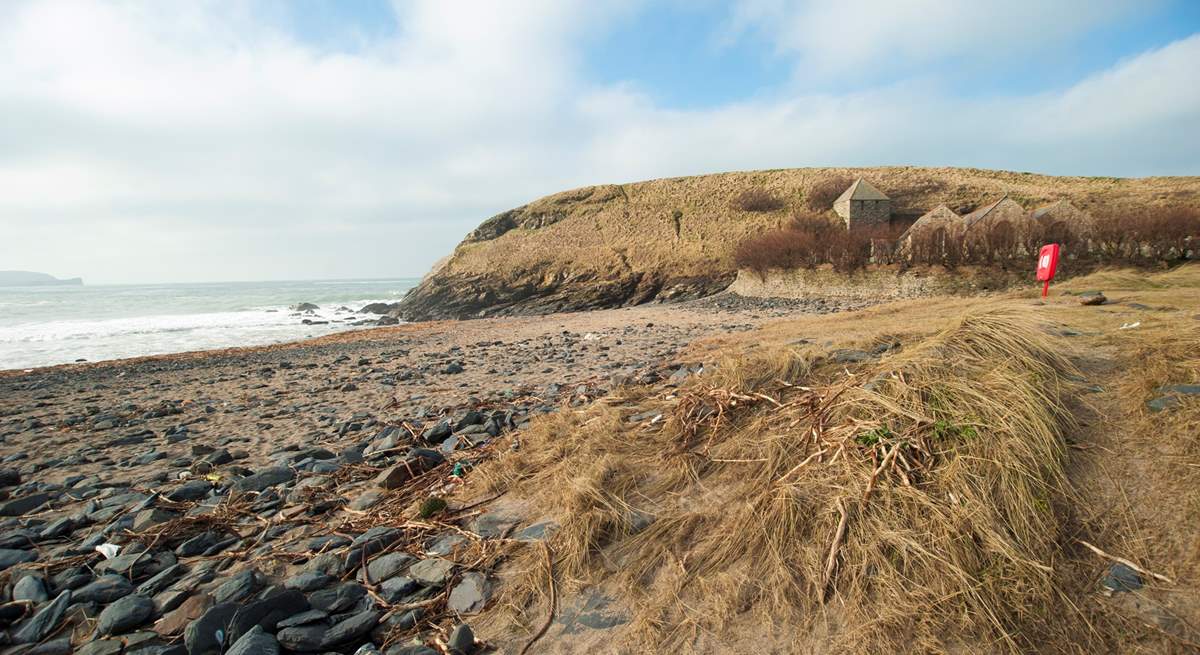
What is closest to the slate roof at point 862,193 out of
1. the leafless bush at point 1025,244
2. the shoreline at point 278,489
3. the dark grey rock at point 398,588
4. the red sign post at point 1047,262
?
the leafless bush at point 1025,244

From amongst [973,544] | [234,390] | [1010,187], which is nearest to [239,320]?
[234,390]

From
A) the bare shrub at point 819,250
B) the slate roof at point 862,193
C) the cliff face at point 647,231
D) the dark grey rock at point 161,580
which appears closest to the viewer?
the dark grey rock at point 161,580

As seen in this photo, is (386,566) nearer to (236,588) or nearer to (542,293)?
(236,588)

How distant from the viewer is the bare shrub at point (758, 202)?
38.8 meters

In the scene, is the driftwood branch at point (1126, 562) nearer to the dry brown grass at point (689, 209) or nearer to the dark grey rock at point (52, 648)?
the dark grey rock at point (52, 648)

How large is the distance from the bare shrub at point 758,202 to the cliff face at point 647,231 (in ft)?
2.01

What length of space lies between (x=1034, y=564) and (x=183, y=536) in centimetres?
426

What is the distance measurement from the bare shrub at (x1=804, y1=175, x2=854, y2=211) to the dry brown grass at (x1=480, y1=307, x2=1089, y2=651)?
3759 centimetres

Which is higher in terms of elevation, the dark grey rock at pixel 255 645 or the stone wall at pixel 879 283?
the stone wall at pixel 879 283

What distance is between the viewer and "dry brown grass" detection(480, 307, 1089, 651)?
5.95ft

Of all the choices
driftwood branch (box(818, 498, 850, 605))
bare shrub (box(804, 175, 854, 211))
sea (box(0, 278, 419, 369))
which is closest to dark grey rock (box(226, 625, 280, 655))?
driftwood branch (box(818, 498, 850, 605))

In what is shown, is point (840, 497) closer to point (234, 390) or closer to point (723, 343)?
point (723, 343)

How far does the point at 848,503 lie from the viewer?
214cm

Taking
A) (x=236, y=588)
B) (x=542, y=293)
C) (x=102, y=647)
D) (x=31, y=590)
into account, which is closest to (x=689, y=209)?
(x=542, y=293)
